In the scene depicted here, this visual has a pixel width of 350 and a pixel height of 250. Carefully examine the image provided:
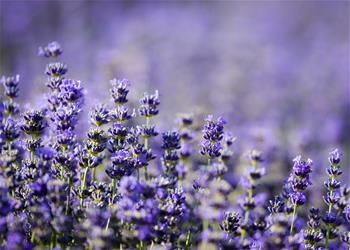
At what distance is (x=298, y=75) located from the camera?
10172mm

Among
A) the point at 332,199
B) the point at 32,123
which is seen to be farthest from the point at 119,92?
the point at 332,199

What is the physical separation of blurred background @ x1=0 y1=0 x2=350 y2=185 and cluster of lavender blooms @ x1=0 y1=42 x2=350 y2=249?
0.43 meters

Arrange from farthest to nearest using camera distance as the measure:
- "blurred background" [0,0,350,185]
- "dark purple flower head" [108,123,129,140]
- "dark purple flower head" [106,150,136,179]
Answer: "blurred background" [0,0,350,185], "dark purple flower head" [108,123,129,140], "dark purple flower head" [106,150,136,179]

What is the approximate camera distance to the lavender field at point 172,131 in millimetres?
2176

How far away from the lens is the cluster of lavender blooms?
6.85 ft

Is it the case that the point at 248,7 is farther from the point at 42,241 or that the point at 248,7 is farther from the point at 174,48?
the point at 42,241

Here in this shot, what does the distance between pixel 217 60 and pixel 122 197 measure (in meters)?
9.00

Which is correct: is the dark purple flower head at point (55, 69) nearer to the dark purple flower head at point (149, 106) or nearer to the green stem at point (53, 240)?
the dark purple flower head at point (149, 106)

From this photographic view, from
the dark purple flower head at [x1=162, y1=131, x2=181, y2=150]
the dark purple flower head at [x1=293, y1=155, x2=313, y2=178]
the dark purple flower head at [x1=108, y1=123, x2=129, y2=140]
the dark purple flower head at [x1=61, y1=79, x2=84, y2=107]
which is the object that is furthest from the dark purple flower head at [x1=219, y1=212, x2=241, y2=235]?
the dark purple flower head at [x1=61, y1=79, x2=84, y2=107]

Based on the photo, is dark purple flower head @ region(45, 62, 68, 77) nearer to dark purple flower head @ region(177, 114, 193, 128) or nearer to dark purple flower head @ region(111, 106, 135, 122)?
dark purple flower head @ region(111, 106, 135, 122)

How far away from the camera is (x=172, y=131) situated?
2648mm

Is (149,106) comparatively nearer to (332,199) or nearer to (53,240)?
(53,240)

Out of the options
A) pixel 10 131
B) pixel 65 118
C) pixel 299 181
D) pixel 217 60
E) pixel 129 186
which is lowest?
pixel 129 186

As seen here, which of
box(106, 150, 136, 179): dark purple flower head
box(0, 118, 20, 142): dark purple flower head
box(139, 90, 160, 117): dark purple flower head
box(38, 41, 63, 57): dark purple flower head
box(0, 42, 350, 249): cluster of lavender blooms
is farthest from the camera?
box(38, 41, 63, 57): dark purple flower head
